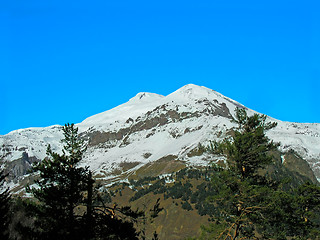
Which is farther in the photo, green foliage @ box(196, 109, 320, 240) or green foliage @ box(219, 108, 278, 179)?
green foliage @ box(219, 108, 278, 179)

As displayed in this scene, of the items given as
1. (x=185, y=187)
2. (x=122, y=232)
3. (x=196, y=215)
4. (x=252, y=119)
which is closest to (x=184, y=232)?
(x=196, y=215)

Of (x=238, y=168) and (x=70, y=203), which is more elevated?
(x=238, y=168)

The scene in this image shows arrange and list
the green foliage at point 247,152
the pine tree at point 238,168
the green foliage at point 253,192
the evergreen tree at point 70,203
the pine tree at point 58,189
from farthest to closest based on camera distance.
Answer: the green foliage at point 247,152 → the pine tree at point 238,168 → the green foliage at point 253,192 → the pine tree at point 58,189 → the evergreen tree at point 70,203

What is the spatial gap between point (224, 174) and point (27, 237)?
17.7 meters

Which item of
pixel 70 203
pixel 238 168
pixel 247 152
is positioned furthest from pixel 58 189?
pixel 247 152

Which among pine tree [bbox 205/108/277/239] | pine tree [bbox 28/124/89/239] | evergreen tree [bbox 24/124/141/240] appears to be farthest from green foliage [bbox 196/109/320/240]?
pine tree [bbox 28/124/89/239]

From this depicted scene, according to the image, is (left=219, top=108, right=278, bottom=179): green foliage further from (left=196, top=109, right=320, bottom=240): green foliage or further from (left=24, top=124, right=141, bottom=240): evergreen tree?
(left=24, top=124, right=141, bottom=240): evergreen tree

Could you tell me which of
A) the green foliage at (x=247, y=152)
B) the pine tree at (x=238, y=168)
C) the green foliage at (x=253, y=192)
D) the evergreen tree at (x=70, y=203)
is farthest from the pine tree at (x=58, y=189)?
the green foliage at (x=247, y=152)

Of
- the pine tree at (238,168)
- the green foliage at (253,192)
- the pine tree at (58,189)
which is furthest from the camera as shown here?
the pine tree at (238,168)

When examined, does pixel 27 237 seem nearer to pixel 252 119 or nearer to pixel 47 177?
pixel 47 177

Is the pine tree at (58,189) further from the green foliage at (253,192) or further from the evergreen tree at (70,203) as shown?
the green foliage at (253,192)

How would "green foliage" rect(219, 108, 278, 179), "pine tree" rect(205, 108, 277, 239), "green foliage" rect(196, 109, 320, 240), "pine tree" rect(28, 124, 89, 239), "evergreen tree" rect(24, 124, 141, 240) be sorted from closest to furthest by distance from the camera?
"evergreen tree" rect(24, 124, 141, 240), "pine tree" rect(28, 124, 89, 239), "green foliage" rect(196, 109, 320, 240), "pine tree" rect(205, 108, 277, 239), "green foliage" rect(219, 108, 278, 179)

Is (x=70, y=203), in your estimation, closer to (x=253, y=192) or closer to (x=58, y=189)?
(x=58, y=189)

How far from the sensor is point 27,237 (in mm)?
17172
